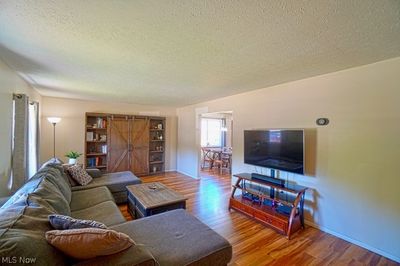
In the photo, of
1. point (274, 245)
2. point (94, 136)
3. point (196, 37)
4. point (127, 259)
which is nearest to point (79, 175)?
point (94, 136)

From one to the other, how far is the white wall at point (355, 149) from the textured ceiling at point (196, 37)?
0.31 meters

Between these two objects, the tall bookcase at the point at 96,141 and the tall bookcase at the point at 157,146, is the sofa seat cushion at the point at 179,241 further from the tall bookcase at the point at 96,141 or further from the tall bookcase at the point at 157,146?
the tall bookcase at the point at 157,146

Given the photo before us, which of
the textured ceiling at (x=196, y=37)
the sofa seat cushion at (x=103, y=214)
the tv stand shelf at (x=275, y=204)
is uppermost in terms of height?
the textured ceiling at (x=196, y=37)

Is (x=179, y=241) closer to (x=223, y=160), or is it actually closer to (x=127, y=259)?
(x=127, y=259)

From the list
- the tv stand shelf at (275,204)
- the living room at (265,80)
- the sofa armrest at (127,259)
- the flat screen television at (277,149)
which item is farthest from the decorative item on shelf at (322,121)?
the sofa armrest at (127,259)

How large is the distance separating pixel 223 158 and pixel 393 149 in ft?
16.5

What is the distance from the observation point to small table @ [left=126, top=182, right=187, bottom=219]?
2.49 meters

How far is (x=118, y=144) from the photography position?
5512 millimetres

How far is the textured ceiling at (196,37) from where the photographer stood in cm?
133

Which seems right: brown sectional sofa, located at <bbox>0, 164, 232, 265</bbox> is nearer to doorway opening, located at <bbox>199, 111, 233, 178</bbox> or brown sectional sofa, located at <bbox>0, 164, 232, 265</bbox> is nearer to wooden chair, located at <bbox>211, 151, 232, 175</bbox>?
wooden chair, located at <bbox>211, 151, 232, 175</bbox>

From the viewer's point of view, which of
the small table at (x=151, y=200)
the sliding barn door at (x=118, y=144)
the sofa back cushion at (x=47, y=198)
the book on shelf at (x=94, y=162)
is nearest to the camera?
the sofa back cushion at (x=47, y=198)

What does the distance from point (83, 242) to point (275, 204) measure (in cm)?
280

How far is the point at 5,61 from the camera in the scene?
239 cm

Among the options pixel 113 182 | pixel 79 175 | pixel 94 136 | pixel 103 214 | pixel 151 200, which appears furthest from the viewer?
pixel 94 136
